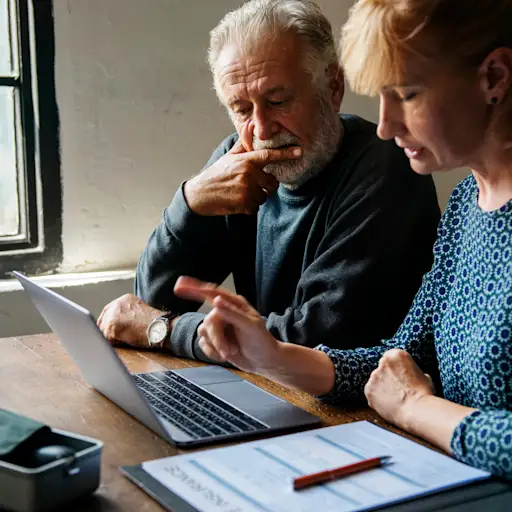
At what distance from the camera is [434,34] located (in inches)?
44.3

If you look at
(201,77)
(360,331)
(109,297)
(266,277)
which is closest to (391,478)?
(360,331)

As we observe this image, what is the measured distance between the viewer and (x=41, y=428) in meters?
0.91

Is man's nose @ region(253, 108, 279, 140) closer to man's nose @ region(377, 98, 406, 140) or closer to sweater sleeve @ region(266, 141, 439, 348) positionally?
sweater sleeve @ region(266, 141, 439, 348)

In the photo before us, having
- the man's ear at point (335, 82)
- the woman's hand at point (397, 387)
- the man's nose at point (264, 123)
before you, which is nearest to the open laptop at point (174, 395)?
the woman's hand at point (397, 387)

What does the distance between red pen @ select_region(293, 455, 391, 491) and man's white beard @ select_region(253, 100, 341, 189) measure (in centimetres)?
88

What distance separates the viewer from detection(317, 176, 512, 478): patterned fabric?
3.40ft

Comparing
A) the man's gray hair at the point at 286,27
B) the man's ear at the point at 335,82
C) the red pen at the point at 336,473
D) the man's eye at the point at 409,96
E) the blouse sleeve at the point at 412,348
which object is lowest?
the red pen at the point at 336,473

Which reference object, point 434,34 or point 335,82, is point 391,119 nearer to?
point 434,34

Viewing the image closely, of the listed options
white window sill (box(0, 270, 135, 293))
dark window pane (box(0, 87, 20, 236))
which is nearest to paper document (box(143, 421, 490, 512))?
white window sill (box(0, 270, 135, 293))

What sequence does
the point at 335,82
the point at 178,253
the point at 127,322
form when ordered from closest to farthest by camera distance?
→ the point at 127,322
the point at 335,82
the point at 178,253

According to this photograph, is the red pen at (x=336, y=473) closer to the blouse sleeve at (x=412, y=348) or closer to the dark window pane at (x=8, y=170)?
the blouse sleeve at (x=412, y=348)

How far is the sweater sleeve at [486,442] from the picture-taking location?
97 cm

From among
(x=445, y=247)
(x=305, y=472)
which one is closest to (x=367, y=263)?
(x=445, y=247)

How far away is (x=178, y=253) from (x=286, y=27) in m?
0.58
